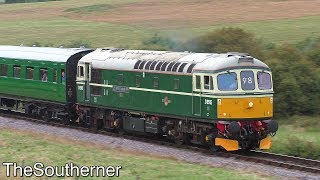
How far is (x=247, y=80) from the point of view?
2478cm

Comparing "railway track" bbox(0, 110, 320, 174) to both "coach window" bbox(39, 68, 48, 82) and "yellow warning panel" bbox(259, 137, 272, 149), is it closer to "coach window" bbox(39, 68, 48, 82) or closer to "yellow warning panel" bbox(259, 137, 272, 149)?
"yellow warning panel" bbox(259, 137, 272, 149)

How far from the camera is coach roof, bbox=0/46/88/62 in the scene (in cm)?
3272

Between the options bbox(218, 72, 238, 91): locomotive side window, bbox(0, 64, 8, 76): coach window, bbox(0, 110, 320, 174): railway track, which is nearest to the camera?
bbox(0, 110, 320, 174): railway track

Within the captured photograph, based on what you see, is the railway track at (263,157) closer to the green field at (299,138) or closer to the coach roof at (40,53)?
the green field at (299,138)

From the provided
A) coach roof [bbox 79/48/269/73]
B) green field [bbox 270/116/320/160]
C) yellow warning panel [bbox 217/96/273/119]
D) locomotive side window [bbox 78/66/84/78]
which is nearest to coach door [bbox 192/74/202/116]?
coach roof [bbox 79/48/269/73]

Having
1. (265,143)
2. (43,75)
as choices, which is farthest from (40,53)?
(265,143)

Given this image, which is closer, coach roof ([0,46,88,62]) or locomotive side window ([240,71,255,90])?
locomotive side window ([240,71,255,90])

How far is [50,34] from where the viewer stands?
7019cm

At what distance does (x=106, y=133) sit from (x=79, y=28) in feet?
141

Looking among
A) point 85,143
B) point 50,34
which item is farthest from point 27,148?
point 50,34

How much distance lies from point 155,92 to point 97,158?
5.19 metres

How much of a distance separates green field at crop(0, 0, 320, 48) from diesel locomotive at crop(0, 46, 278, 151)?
43.2 feet

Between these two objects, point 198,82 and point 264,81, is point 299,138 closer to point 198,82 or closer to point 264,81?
point 264,81

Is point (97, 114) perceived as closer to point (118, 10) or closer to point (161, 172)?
point (161, 172)
